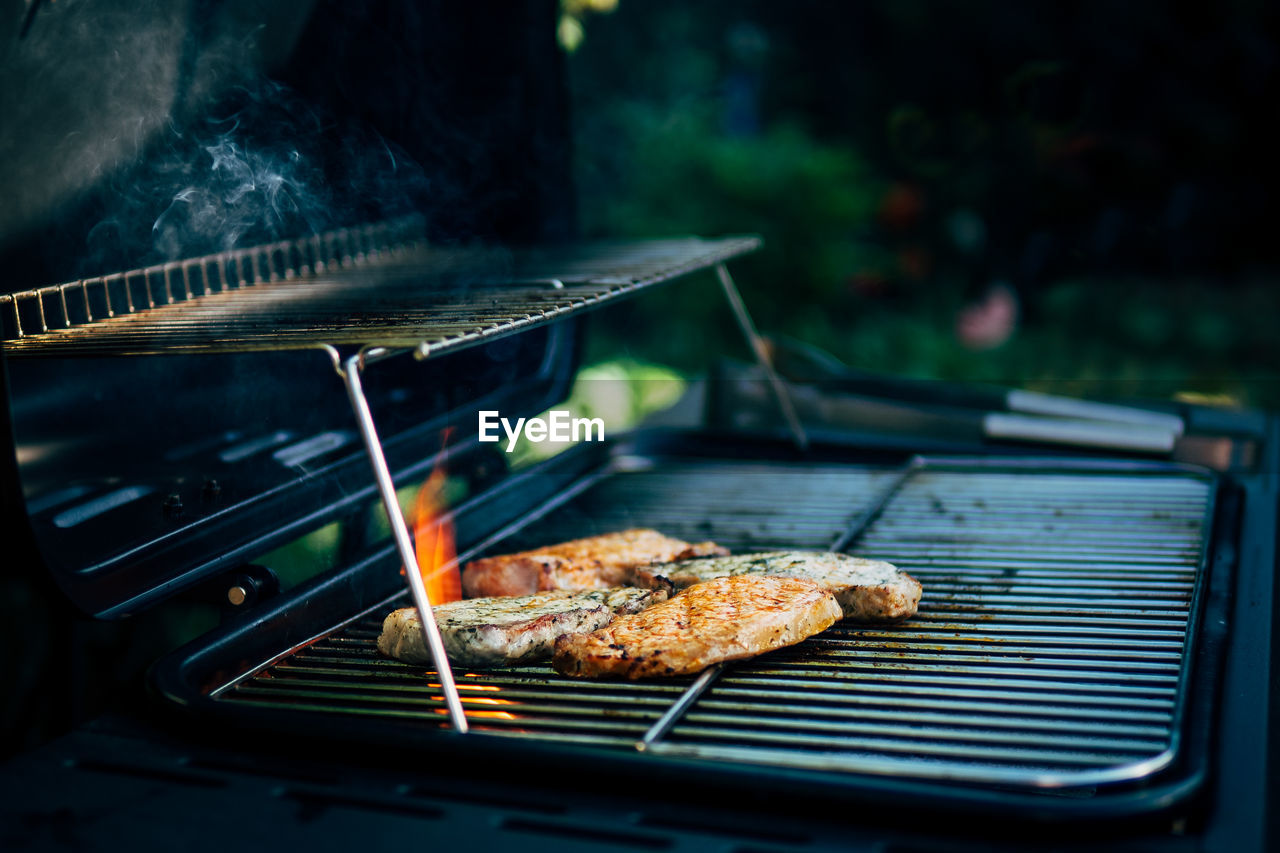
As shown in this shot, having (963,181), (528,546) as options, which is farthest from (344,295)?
(963,181)

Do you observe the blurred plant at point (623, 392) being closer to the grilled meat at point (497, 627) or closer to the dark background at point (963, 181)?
the dark background at point (963, 181)

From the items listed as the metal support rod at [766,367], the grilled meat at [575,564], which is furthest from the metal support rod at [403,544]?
the metal support rod at [766,367]

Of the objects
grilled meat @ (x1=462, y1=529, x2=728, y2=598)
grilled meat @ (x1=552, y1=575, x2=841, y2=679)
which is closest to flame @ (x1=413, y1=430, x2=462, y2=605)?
grilled meat @ (x1=462, y1=529, x2=728, y2=598)

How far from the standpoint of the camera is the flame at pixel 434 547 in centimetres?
216

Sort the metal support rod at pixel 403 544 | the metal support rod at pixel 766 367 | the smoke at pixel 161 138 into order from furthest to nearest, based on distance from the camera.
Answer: the metal support rod at pixel 766 367
the smoke at pixel 161 138
the metal support rod at pixel 403 544

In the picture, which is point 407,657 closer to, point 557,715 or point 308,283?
point 557,715

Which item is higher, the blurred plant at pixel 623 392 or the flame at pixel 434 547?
the flame at pixel 434 547

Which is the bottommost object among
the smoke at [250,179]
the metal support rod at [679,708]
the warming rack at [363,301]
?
the metal support rod at [679,708]

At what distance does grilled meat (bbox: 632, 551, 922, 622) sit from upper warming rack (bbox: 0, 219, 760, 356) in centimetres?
55

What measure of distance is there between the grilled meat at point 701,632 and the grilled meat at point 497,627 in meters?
0.05

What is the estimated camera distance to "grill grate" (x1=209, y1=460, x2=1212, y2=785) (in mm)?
1396

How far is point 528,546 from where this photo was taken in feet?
8.00

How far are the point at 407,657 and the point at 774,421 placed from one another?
185 centimetres

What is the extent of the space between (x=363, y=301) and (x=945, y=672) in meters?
1.30
